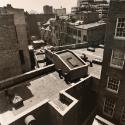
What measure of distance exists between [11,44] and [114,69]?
14409mm

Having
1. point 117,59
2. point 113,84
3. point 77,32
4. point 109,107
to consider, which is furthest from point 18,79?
point 77,32

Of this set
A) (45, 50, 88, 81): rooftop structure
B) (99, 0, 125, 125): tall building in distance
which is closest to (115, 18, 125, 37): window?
(99, 0, 125, 125): tall building in distance

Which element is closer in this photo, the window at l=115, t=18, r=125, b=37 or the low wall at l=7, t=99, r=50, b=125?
the low wall at l=7, t=99, r=50, b=125

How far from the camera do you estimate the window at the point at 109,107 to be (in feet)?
59.9

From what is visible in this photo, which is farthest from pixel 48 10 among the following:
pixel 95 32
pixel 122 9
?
pixel 122 9

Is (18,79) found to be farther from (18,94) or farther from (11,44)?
(11,44)

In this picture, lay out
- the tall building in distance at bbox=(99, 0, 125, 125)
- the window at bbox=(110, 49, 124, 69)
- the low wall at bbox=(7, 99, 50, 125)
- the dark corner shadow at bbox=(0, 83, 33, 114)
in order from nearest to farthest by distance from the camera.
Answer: the low wall at bbox=(7, 99, 50, 125) < the tall building in distance at bbox=(99, 0, 125, 125) < the window at bbox=(110, 49, 124, 69) < the dark corner shadow at bbox=(0, 83, 33, 114)

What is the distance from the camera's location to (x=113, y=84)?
685 inches

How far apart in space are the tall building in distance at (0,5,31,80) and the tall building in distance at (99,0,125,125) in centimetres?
1248

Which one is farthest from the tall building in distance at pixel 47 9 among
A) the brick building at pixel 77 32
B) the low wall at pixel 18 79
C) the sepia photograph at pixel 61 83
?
the low wall at pixel 18 79

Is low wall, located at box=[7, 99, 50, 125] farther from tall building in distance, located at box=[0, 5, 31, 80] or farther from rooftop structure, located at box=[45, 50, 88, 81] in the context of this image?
tall building in distance, located at box=[0, 5, 31, 80]

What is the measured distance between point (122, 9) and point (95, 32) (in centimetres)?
3067

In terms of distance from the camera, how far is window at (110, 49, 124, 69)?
15265mm

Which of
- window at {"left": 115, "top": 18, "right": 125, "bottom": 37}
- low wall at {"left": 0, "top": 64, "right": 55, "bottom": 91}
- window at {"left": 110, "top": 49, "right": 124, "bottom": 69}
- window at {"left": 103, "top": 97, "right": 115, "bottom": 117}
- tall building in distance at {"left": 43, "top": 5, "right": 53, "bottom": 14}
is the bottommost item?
window at {"left": 103, "top": 97, "right": 115, "bottom": 117}
